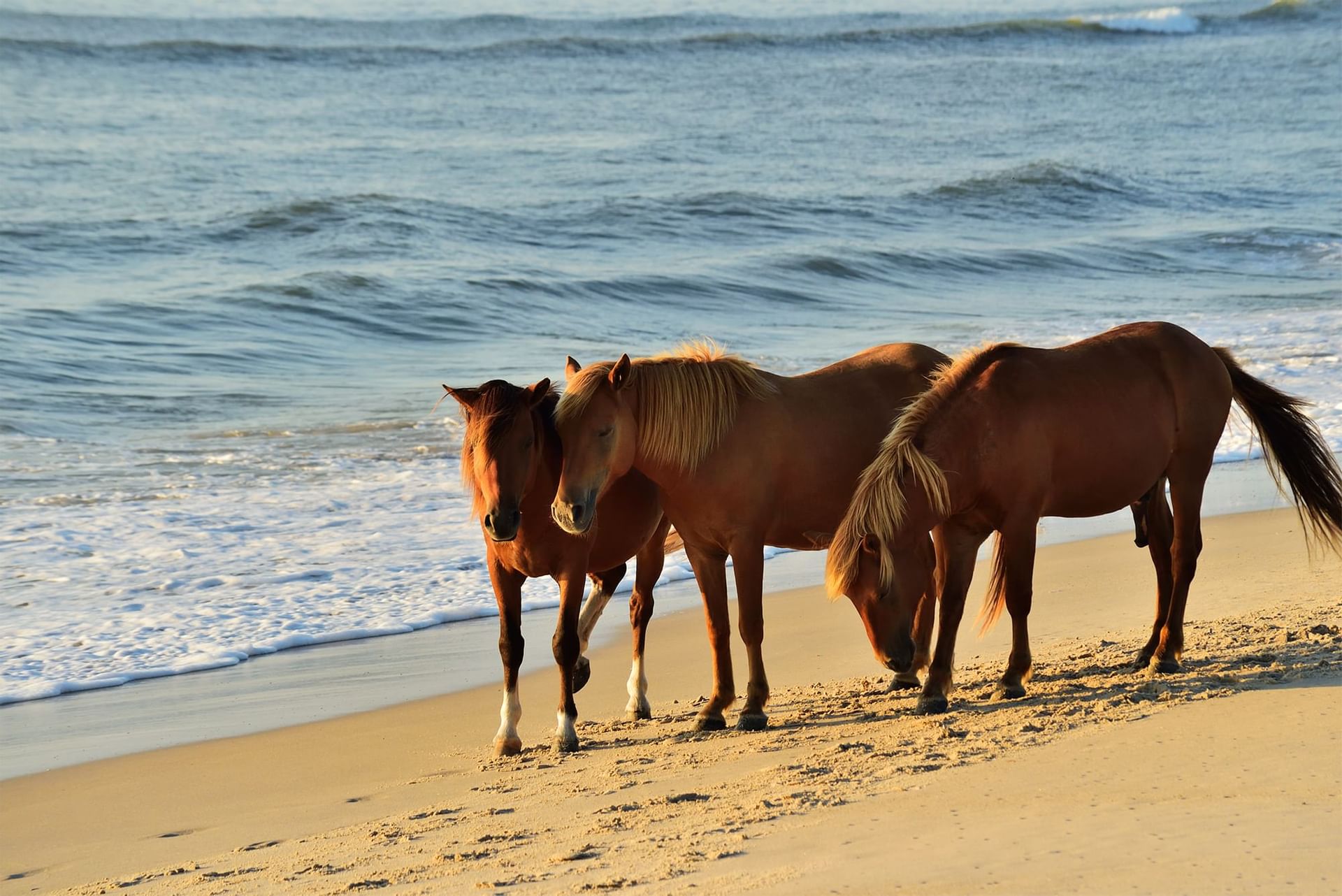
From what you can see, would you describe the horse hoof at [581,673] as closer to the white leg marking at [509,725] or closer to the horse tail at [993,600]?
the white leg marking at [509,725]

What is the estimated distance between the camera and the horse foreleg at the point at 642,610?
19.1 ft

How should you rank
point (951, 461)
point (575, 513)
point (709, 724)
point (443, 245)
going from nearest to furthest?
point (575, 513)
point (951, 461)
point (709, 724)
point (443, 245)

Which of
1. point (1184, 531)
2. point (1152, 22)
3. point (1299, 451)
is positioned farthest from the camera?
point (1152, 22)

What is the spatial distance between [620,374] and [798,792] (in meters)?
1.67

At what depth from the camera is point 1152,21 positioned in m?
56.6

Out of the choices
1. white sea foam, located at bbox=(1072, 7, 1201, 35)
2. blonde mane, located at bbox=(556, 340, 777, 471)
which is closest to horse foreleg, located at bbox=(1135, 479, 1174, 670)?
blonde mane, located at bbox=(556, 340, 777, 471)

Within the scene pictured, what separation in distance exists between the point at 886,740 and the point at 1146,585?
10.2 feet

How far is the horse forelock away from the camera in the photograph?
5082 millimetres

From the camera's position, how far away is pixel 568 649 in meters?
5.40

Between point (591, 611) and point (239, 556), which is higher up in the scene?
point (591, 611)

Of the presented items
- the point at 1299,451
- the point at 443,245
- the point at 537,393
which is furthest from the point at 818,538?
the point at 443,245

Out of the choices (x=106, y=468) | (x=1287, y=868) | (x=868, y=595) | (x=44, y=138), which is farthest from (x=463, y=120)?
(x=1287, y=868)

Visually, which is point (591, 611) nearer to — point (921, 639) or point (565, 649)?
point (565, 649)

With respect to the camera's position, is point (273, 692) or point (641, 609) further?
point (273, 692)
